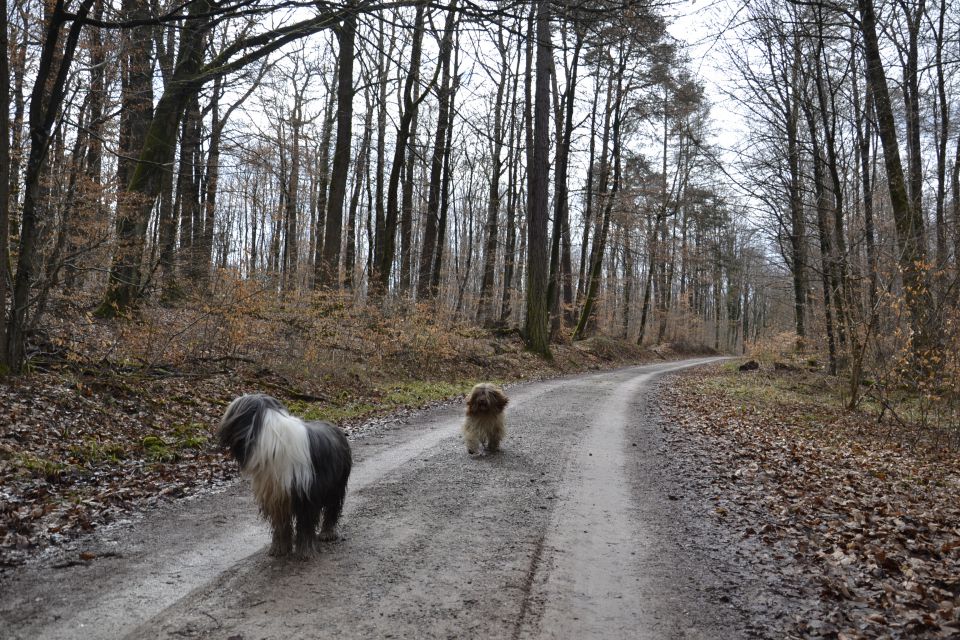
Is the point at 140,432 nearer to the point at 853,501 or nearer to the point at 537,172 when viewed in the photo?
the point at 853,501

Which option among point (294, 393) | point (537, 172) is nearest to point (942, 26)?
point (537, 172)

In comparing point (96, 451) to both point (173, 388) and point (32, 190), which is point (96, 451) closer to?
point (173, 388)

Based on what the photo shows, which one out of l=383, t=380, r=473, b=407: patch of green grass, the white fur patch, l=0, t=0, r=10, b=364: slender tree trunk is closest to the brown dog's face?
the white fur patch

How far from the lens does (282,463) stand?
4344 millimetres

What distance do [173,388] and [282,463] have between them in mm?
7346

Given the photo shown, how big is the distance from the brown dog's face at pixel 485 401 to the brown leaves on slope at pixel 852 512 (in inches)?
117

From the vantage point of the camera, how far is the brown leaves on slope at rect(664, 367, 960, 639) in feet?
13.4

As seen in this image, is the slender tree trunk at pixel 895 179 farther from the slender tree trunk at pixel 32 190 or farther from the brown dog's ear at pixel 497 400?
the slender tree trunk at pixel 32 190

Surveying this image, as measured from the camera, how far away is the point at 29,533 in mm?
4992

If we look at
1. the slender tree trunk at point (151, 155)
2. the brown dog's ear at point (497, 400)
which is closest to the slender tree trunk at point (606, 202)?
the slender tree trunk at point (151, 155)

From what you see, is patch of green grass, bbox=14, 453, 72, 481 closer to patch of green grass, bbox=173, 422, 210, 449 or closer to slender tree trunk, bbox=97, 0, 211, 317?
patch of green grass, bbox=173, 422, 210, 449

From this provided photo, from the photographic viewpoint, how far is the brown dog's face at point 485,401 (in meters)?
8.35

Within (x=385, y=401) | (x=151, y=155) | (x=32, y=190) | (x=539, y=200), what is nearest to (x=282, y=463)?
(x=32, y=190)

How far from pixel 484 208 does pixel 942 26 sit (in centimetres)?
2891
